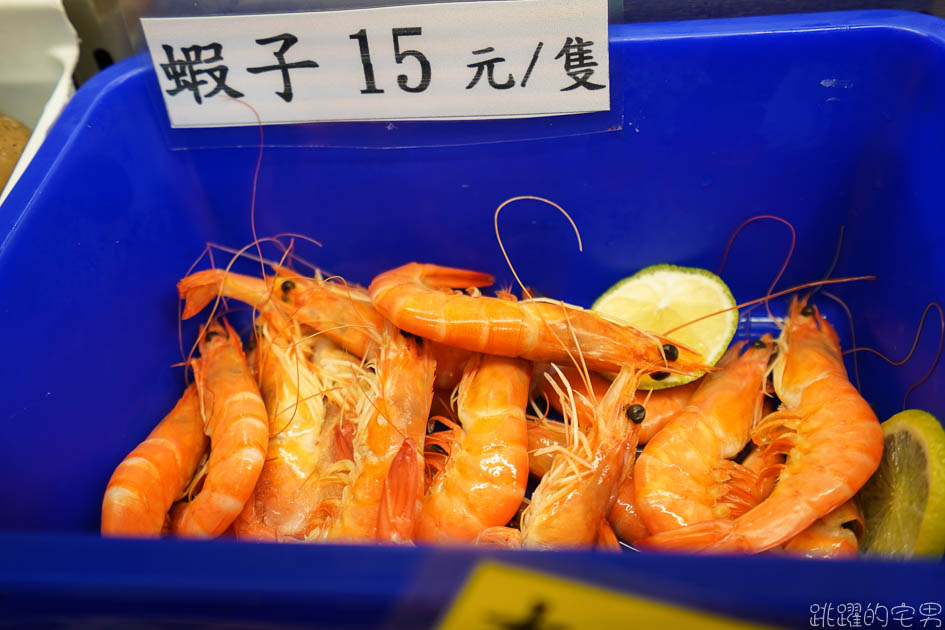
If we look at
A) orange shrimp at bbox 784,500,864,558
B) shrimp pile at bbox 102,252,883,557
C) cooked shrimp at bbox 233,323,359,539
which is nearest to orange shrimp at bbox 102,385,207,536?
shrimp pile at bbox 102,252,883,557

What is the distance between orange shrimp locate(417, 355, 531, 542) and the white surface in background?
0.74 metres

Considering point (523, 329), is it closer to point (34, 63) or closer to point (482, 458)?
point (482, 458)

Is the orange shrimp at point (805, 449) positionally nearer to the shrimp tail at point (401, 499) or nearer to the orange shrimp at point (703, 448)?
the orange shrimp at point (703, 448)

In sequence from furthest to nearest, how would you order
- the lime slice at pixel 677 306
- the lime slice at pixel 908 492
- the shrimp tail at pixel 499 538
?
the lime slice at pixel 677 306 → the shrimp tail at pixel 499 538 → the lime slice at pixel 908 492

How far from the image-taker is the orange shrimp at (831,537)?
0.86m

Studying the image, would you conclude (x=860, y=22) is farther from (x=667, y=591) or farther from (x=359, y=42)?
(x=667, y=591)

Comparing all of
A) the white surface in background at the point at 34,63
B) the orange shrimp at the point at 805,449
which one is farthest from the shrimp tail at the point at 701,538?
the white surface in background at the point at 34,63

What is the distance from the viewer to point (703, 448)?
99 cm

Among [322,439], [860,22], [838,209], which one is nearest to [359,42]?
[322,439]

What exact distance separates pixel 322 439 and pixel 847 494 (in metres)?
0.74

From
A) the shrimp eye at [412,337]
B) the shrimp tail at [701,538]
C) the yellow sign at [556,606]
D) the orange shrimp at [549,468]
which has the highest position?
the yellow sign at [556,606]

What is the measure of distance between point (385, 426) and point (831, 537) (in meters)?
0.61

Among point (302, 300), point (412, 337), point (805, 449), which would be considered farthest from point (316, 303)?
point (805, 449)

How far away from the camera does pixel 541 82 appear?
0.96 metres
